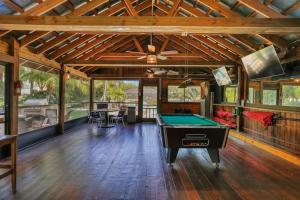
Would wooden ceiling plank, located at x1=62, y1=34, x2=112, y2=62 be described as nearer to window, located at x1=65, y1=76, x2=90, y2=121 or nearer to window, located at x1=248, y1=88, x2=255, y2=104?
window, located at x1=65, y1=76, x2=90, y2=121

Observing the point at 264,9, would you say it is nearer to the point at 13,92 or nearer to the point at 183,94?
the point at 13,92

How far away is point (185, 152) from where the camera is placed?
18.4 feet

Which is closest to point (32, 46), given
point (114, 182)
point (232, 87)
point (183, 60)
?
point (114, 182)

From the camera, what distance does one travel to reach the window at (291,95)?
5391mm

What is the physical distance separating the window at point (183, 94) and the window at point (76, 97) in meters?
4.34

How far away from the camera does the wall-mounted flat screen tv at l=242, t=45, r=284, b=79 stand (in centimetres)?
523

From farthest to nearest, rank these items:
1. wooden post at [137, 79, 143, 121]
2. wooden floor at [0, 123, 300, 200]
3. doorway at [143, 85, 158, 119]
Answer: doorway at [143, 85, 158, 119] → wooden post at [137, 79, 143, 121] → wooden floor at [0, 123, 300, 200]

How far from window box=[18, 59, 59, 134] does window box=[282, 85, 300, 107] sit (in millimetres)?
6722

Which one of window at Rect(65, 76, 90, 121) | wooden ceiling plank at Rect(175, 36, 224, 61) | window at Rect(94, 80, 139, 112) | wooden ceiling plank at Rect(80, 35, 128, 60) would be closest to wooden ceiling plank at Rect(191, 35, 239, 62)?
wooden ceiling plank at Rect(175, 36, 224, 61)

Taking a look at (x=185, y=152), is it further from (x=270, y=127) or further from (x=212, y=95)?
(x=212, y=95)

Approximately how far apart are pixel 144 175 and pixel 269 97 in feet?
15.0

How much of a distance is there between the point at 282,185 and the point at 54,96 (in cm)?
693

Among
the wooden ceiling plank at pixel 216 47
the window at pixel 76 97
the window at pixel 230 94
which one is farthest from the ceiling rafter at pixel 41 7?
the window at pixel 230 94

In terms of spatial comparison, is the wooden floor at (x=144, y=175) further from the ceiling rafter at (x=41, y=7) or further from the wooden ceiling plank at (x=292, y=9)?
the wooden ceiling plank at (x=292, y=9)
